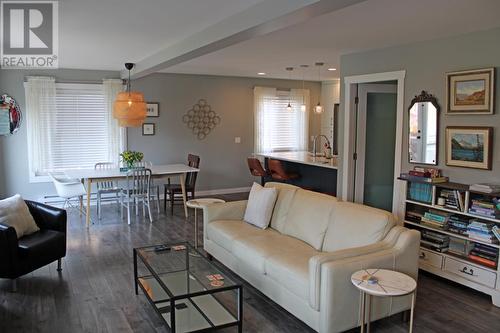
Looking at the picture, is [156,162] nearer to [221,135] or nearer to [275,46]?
[221,135]

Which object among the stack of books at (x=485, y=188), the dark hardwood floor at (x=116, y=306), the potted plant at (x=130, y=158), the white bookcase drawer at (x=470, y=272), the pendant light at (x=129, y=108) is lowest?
the dark hardwood floor at (x=116, y=306)

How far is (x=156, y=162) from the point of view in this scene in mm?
8141

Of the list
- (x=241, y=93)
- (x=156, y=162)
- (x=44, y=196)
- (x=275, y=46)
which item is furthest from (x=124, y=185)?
(x=275, y=46)

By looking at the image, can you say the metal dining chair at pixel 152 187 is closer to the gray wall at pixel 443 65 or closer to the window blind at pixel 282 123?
the window blind at pixel 282 123

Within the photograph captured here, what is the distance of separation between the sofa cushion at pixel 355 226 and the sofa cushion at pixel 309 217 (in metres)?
0.08

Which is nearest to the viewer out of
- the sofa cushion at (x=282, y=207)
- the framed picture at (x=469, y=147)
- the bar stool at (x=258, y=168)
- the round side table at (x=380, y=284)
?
the round side table at (x=380, y=284)

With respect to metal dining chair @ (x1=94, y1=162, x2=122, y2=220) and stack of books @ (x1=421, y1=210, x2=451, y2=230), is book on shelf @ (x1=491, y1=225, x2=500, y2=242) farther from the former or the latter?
metal dining chair @ (x1=94, y1=162, x2=122, y2=220)

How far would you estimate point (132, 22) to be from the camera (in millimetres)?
3797

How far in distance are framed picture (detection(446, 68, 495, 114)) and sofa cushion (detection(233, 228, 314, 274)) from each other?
204 centimetres

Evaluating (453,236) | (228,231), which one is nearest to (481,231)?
(453,236)

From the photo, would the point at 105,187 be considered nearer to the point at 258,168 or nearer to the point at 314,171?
the point at 258,168

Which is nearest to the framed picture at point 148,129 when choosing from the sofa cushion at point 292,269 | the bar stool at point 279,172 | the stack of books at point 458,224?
the bar stool at point 279,172

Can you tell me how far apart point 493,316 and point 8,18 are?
189 inches

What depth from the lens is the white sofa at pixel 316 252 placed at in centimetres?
292
